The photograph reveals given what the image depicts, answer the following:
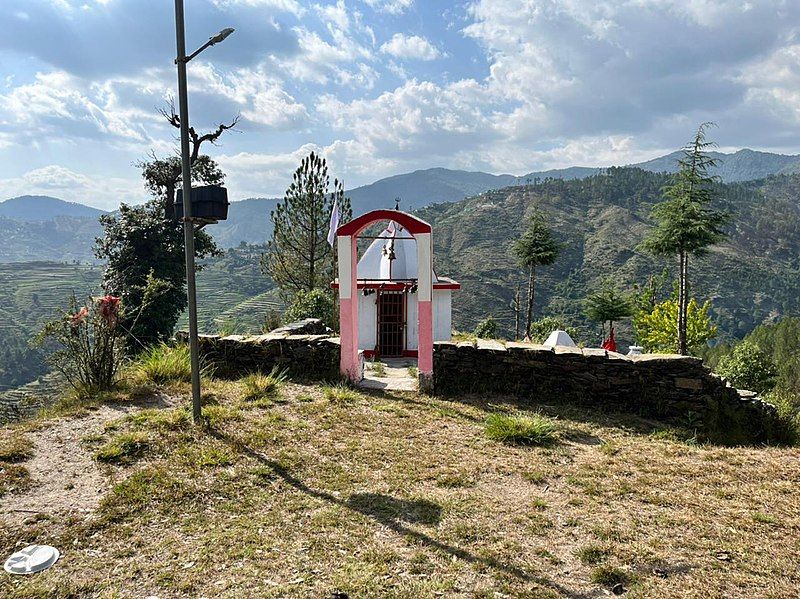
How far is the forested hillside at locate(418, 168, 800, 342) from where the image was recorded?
8744 cm

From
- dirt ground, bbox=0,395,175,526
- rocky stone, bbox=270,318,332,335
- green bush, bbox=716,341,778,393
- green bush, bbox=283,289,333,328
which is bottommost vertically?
green bush, bbox=716,341,778,393

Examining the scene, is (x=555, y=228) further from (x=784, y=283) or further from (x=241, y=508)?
(x=241, y=508)

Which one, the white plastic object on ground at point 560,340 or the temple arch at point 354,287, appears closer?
the temple arch at point 354,287

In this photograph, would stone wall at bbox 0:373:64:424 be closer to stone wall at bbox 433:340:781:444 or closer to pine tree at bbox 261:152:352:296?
stone wall at bbox 433:340:781:444

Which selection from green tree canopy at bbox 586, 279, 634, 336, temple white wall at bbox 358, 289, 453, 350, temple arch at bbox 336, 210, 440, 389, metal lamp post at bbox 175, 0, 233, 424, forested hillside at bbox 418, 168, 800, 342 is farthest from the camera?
forested hillside at bbox 418, 168, 800, 342

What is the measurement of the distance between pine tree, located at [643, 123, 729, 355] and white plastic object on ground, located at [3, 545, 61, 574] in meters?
23.5

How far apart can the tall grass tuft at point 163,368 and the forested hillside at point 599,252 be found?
62.7m

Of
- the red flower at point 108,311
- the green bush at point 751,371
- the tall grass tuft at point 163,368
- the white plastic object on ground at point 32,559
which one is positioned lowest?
the green bush at point 751,371

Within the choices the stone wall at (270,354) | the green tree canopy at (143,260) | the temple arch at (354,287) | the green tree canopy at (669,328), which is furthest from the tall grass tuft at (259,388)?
the green tree canopy at (669,328)

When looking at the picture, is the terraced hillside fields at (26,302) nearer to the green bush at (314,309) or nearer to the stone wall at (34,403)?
the green bush at (314,309)

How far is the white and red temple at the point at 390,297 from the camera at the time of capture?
8.61 meters

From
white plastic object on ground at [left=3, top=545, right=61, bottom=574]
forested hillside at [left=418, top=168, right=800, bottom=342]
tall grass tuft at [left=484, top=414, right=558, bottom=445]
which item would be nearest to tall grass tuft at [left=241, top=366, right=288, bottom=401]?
tall grass tuft at [left=484, top=414, right=558, bottom=445]

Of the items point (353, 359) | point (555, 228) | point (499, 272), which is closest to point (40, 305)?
point (499, 272)

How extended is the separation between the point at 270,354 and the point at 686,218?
20015 mm
